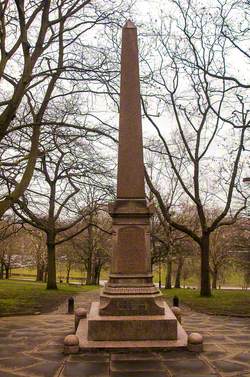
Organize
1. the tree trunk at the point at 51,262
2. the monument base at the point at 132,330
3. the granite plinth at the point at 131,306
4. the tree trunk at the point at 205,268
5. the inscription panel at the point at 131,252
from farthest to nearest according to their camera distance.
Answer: the tree trunk at the point at 51,262 < the tree trunk at the point at 205,268 < the inscription panel at the point at 131,252 < the granite plinth at the point at 131,306 < the monument base at the point at 132,330

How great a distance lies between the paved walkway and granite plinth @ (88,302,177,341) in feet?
1.72

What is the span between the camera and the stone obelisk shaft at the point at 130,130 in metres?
9.48

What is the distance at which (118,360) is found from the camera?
735 centimetres

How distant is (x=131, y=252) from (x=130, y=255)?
0.21ft

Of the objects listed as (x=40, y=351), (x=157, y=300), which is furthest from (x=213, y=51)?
(x=40, y=351)

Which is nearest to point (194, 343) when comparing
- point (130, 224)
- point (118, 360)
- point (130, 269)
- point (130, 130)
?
point (118, 360)

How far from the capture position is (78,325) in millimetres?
9680

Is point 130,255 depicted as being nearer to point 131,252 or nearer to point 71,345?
point 131,252

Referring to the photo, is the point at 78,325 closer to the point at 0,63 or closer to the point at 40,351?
the point at 40,351

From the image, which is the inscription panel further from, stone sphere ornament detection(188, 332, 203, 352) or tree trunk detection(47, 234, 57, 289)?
tree trunk detection(47, 234, 57, 289)

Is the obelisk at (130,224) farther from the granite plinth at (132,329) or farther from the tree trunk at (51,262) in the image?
the tree trunk at (51,262)

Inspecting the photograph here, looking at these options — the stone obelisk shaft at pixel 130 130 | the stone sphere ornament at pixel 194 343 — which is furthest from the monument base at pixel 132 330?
the stone obelisk shaft at pixel 130 130

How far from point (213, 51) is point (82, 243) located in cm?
2404

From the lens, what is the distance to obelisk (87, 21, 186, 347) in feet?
27.2
